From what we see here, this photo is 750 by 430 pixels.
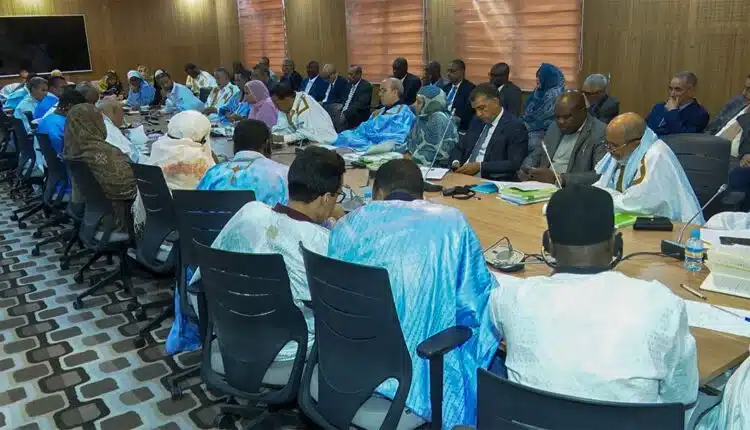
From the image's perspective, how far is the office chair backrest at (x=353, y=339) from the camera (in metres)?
1.69

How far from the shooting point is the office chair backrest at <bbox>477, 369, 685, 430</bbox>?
1.14 metres

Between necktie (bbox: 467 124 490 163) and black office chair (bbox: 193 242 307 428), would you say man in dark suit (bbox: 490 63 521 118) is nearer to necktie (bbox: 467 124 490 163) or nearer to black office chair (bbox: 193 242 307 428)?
necktie (bbox: 467 124 490 163)

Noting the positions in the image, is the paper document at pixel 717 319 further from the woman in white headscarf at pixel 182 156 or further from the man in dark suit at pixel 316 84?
the man in dark suit at pixel 316 84

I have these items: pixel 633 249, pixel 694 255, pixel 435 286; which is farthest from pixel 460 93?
pixel 435 286

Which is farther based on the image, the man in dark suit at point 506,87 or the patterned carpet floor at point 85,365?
the man in dark suit at point 506,87

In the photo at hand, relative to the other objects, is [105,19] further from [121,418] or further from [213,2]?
[121,418]

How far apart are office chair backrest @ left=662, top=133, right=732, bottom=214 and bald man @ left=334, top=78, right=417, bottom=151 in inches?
86.5

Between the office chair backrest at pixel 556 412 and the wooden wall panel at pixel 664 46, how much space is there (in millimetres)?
5378

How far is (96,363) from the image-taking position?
129 inches

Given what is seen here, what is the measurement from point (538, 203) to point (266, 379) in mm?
1748

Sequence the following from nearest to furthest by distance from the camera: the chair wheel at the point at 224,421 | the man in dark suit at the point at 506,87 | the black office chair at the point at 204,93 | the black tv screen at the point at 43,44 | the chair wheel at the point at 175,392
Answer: the chair wheel at the point at 224,421 → the chair wheel at the point at 175,392 → the man in dark suit at the point at 506,87 → the black office chair at the point at 204,93 → the black tv screen at the point at 43,44

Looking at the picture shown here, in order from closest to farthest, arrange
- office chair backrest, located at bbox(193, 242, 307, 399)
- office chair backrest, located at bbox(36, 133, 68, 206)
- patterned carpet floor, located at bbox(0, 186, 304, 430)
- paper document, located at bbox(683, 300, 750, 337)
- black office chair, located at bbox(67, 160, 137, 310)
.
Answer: paper document, located at bbox(683, 300, 750, 337)
office chair backrest, located at bbox(193, 242, 307, 399)
patterned carpet floor, located at bbox(0, 186, 304, 430)
black office chair, located at bbox(67, 160, 137, 310)
office chair backrest, located at bbox(36, 133, 68, 206)

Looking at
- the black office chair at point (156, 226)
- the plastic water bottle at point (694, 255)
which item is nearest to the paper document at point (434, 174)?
the black office chair at point (156, 226)

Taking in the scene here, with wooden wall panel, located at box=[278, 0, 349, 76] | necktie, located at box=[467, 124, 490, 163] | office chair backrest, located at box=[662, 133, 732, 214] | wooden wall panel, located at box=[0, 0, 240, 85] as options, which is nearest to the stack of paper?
office chair backrest, located at box=[662, 133, 732, 214]
